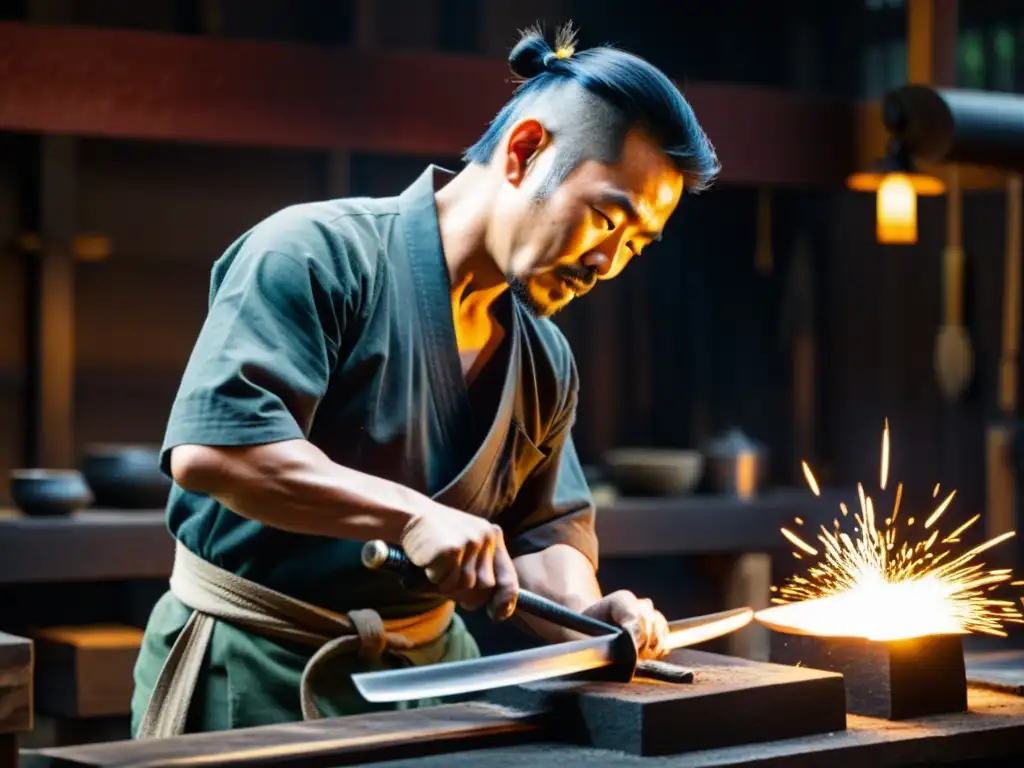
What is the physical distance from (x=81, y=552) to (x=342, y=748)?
3.57 m

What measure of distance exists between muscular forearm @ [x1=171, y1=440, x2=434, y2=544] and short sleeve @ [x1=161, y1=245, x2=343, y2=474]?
24mm

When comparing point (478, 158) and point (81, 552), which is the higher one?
point (478, 158)

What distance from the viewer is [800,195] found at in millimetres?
8508

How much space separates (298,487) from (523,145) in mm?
662

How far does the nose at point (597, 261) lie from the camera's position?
2.51 metres

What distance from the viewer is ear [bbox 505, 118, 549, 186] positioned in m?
2.53

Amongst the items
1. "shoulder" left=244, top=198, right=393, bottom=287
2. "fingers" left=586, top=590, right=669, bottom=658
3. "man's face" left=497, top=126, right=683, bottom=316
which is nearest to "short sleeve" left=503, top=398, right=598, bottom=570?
"fingers" left=586, top=590, right=669, bottom=658

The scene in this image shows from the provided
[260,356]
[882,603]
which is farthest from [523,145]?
[882,603]

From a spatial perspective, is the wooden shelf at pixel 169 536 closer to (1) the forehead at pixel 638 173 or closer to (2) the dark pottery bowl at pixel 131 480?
(2) the dark pottery bowl at pixel 131 480

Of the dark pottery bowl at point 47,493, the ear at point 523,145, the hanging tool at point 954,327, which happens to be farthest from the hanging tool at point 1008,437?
the ear at point 523,145

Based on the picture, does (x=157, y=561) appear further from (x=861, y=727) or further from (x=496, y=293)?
(x=861, y=727)

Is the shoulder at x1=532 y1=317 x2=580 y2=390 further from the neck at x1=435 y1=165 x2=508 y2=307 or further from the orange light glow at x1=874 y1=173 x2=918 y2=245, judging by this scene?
the orange light glow at x1=874 y1=173 x2=918 y2=245

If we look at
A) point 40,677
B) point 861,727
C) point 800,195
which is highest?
point 800,195

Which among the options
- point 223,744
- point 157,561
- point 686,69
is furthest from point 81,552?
point 686,69
